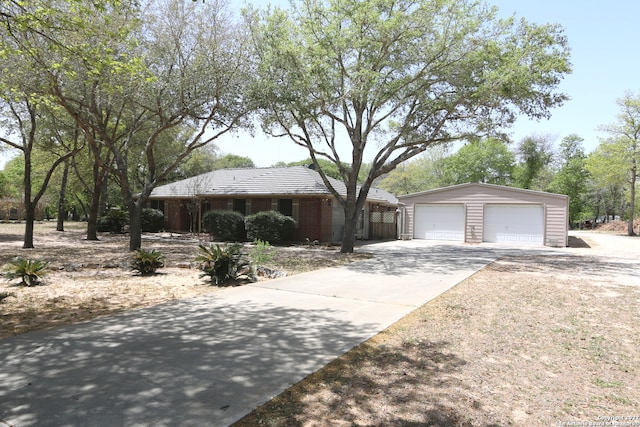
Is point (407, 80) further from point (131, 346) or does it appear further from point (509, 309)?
point (131, 346)

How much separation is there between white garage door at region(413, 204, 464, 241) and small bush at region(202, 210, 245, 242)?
10.4 meters

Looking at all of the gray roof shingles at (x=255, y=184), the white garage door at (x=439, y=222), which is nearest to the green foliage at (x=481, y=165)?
the gray roof shingles at (x=255, y=184)

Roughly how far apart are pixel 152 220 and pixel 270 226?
11.1m

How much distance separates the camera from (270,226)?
61.8 feet

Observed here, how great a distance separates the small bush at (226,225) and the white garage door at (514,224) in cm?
1333

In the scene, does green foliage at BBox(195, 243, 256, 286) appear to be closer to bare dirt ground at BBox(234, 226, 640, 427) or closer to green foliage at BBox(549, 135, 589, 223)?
bare dirt ground at BBox(234, 226, 640, 427)

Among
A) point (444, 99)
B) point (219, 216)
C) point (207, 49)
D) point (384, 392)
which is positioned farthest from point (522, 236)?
point (384, 392)

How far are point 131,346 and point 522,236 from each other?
69.1 ft

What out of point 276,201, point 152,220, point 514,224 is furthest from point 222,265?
point 152,220

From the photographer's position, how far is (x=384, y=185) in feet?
187

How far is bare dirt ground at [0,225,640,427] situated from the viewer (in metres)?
3.00

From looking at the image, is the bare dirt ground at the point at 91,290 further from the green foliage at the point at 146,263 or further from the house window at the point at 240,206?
the house window at the point at 240,206

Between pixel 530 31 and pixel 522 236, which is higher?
pixel 530 31

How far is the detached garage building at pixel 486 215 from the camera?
2023 centimetres
